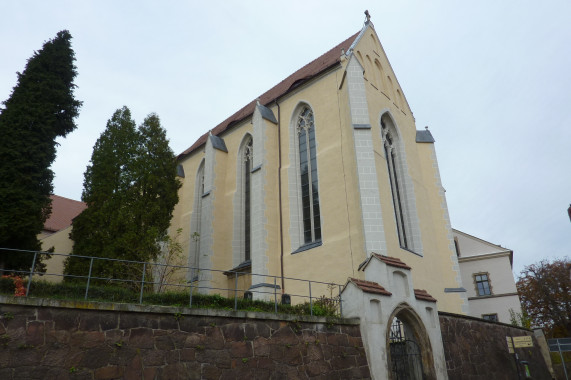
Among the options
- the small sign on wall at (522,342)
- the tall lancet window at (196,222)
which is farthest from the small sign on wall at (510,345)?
the tall lancet window at (196,222)

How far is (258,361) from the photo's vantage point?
26.7 feet

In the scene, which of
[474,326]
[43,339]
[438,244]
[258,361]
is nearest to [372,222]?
[474,326]

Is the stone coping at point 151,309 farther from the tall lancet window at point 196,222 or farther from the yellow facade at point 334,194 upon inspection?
the tall lancet window at point 196,222

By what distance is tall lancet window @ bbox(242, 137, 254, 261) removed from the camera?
1941 centimetres

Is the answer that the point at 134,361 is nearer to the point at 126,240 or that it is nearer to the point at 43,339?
the point at 43,339

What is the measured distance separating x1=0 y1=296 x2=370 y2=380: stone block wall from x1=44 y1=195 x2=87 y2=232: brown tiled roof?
81.4 feet

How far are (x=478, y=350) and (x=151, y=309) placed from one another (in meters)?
10.4

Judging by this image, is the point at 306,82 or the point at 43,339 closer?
the point at 43,339

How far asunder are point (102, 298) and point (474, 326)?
1093 centimetres

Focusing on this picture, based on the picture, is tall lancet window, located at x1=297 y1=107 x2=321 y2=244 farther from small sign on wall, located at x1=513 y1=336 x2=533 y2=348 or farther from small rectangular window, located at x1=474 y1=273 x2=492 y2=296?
small rectangular window, located at x1=474 y1=273 x2=492 y2=296

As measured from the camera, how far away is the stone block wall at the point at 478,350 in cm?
1183

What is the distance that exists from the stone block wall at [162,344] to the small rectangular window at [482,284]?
68.8 feet

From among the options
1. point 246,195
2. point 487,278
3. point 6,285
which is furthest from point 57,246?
point 487,278

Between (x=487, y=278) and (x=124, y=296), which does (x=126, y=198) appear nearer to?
(x=124, y=296)
